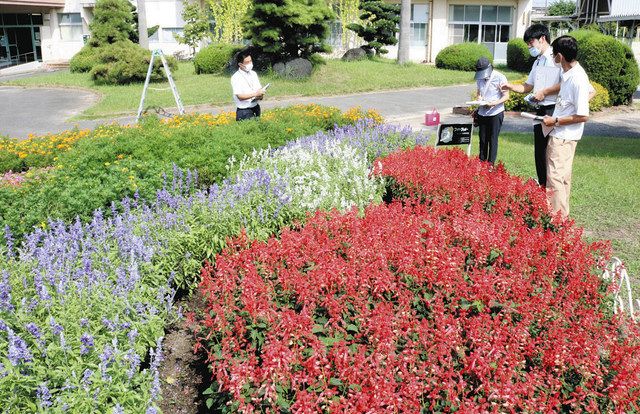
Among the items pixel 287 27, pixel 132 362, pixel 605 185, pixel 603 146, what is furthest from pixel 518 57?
pixel 132 362

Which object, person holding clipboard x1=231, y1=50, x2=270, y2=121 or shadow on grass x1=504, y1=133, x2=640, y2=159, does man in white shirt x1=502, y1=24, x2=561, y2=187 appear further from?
shadow on grass x1=504, y1=133, x2=640, y2=159

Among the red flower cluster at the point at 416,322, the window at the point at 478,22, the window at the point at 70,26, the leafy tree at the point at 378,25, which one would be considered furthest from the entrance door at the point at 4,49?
the red flower cluster at the point at 416,322

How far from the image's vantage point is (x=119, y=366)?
297 cm

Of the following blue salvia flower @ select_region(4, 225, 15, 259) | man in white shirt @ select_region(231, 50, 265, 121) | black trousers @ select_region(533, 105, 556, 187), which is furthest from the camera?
man in white shirt @ select_region(231, 50, 265, 121)

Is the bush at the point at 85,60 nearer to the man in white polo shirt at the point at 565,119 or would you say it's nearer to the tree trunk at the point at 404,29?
the tree trunk at the point at 404,29

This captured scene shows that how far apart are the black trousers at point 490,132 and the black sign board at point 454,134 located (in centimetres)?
19

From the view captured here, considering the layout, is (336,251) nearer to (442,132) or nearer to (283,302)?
(283,302)

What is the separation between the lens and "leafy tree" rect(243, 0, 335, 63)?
20.7 meters

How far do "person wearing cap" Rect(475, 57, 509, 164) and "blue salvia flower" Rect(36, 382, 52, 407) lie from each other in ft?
19.5

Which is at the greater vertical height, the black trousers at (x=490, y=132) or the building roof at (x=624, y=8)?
the building roof at (x=624, y=8)

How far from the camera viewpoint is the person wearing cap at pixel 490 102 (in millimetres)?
7336

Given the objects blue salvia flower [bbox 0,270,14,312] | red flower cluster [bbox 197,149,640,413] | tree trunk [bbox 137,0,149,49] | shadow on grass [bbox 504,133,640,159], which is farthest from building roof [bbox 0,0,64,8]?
red flower cluster [bbox 197,149,640,413]

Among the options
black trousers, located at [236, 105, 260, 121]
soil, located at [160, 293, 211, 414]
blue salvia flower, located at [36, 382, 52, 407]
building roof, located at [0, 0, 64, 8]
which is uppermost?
building roof, located at [0, 0, 64, 8]

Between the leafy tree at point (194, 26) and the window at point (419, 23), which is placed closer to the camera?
the leafy tree at point (194, 26)
